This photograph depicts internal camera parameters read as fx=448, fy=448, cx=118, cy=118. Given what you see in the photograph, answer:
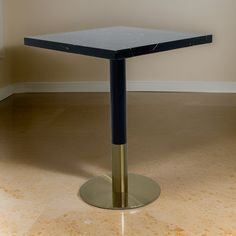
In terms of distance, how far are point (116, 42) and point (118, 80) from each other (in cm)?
23

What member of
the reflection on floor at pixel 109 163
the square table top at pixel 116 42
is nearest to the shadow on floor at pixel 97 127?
the reflection on floor at pixel 109 163

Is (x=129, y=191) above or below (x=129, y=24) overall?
below

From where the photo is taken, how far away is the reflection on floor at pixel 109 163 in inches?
67.3

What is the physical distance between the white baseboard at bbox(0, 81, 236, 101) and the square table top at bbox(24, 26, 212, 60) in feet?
6.62

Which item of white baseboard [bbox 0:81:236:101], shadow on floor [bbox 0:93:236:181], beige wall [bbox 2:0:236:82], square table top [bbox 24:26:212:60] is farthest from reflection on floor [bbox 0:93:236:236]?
square table top [bbox 24:26:212:60]

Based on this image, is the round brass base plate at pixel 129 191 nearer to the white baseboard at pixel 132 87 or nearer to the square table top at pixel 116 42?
the square table top at pixel 116 42

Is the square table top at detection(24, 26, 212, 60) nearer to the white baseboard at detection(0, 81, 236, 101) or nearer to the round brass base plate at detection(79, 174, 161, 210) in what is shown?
the round brass base plate at detection(79, 174, 161, 210)

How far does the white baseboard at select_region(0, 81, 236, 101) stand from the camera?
392 cm

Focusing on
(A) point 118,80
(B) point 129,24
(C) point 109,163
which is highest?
(B) point 129,24

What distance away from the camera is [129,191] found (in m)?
1.97

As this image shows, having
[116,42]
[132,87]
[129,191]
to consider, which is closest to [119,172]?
[129,191]

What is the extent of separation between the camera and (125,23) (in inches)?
153

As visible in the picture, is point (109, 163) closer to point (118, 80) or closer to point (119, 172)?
point (119, 172)

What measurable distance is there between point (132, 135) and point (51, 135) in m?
0.51
